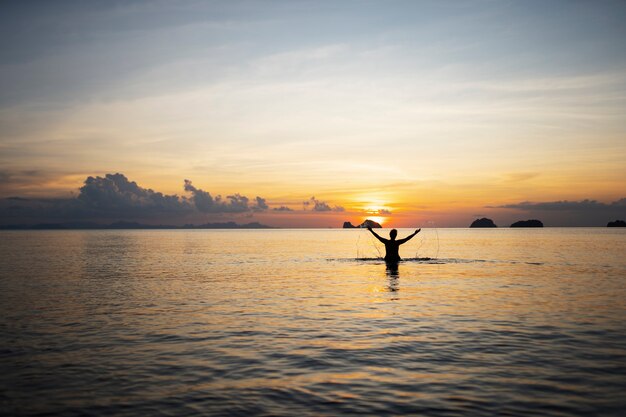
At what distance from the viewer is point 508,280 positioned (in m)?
38.0

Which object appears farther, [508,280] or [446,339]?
[508,280]

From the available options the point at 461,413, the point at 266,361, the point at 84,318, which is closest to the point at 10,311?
the point at 84,318

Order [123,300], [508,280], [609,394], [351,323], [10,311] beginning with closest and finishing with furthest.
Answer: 1. [609,394]
2. [351,323]
3. [10,311]
4. [123,300]
5. [508,280]

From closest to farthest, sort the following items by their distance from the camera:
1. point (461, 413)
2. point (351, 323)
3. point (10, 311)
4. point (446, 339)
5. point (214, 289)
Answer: point (461, 413)
point (446, 339)
point (351, 323)
point (10, 311)
point (214, 289)

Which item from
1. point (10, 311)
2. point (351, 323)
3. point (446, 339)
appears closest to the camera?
point (446, 339)

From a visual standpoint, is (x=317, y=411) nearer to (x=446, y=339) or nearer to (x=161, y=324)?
(x=446, y=339)

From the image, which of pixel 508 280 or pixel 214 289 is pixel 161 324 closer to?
pixel 214 289

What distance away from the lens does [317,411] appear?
10.7 metres

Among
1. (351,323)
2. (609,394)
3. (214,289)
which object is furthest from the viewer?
(214,289)

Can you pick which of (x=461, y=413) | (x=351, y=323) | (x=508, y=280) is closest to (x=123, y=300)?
(x=351, y=323)

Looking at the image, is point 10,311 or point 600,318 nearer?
point 600,318

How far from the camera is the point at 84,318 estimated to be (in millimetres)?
22719

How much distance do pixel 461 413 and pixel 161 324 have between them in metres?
15.0

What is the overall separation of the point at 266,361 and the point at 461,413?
666 centimetres
